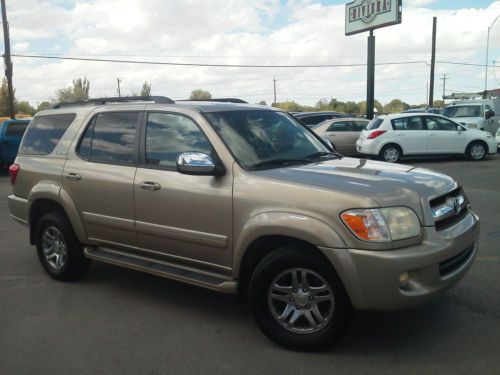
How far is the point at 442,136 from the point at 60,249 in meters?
13.4

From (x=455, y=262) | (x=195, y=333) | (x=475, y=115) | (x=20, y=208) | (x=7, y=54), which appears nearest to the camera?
(x=455, y=262)

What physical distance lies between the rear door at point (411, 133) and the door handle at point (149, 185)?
12710 millimetres

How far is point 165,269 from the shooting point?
434cm

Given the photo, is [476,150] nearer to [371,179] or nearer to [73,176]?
[371,179]

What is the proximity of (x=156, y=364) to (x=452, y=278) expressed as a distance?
2110mm

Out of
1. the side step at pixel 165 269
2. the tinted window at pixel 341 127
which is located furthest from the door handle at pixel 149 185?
the tinted window at pixel 341 127

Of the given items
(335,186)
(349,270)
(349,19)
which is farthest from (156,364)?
(349,19)

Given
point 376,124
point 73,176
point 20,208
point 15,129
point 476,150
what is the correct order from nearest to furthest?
point 73,176
point 20,208
point 15,129
point 376,124
point 476,150

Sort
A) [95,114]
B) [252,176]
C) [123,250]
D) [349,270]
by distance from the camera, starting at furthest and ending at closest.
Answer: [95,114] < [123,250] < [252,176] < [349,270]

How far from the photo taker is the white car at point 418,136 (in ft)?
51.8

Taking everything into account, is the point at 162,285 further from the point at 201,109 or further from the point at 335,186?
the point at 335,186

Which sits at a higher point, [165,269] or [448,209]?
[448,209]

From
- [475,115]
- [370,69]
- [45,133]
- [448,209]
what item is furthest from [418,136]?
[448,209]

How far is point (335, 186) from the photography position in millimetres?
3512
